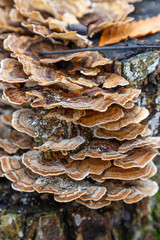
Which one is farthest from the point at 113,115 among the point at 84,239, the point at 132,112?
the point at 84,239

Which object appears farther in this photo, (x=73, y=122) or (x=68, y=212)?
(x=68, y=212)

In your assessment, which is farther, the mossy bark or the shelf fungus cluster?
the mossy bark

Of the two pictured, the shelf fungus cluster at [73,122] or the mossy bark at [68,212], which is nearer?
the shelf fungus cluster at [73,122]

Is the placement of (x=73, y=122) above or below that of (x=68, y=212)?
above
